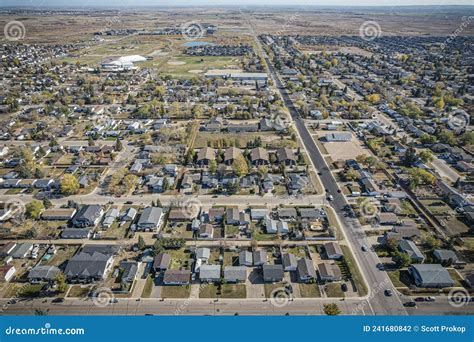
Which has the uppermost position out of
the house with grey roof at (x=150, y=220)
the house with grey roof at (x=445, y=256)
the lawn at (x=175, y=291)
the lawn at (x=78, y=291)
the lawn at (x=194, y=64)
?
the lawn at (x=194, y=64)

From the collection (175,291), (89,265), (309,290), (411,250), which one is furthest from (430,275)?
(89,265)

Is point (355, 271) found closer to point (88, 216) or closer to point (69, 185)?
point (88, 216)

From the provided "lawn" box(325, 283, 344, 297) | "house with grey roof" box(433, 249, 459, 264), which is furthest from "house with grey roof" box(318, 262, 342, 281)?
"house with grey roof" box(433, 249, 459, 264)

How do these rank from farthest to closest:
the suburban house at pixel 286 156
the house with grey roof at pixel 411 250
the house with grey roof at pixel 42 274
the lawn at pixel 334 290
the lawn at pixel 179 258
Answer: the suburban house at pixel 286 156
the house with grey roof at pixel 411 250
the lawn at pixel 179 258
the house with grey roof at pixel 42 274
the lawn at pixel 334 290

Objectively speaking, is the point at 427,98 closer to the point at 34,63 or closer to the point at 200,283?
the point at 200,283

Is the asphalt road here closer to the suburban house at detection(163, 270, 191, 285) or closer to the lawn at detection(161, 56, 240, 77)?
the suburban house at detection(163, 270, 191, 285)

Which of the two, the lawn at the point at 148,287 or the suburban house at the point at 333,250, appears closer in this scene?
the lawn at the point at 148,287

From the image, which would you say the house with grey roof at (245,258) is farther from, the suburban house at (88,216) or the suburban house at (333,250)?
the suburban house at (88,216)

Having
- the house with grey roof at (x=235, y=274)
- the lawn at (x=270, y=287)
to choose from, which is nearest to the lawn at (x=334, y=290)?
the lawn at (x=270, y=287)
